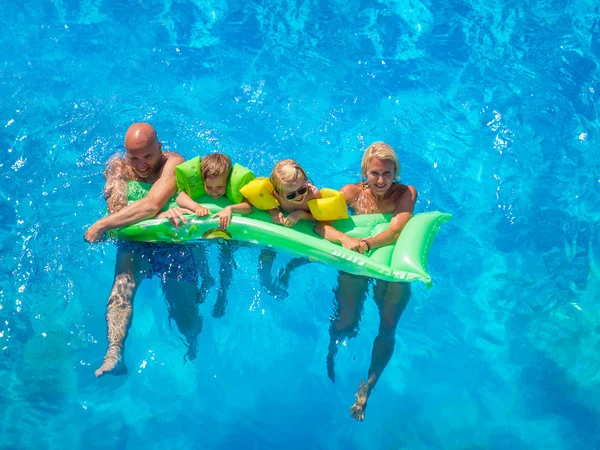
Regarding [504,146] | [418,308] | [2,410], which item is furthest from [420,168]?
[2,410]

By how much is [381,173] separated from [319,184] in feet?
5.62

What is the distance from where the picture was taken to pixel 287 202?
16.3ft

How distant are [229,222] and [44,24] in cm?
482

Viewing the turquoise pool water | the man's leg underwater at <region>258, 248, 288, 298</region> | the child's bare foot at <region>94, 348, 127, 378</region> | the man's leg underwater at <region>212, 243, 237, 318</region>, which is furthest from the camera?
the turquoise pool water

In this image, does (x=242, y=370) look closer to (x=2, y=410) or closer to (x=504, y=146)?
(x=2, y=410)

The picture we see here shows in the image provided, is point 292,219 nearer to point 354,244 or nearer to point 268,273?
point 354,244

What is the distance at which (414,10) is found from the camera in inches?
321

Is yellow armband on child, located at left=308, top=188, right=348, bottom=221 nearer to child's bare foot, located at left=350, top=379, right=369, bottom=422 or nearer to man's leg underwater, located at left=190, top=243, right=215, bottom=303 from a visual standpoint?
man's leg underwater, located at left=190, top=243, right=215, bottom=303

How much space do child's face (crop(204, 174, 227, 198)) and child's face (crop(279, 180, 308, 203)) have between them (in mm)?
471

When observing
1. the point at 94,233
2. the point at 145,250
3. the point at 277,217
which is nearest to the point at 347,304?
the point at 277,217

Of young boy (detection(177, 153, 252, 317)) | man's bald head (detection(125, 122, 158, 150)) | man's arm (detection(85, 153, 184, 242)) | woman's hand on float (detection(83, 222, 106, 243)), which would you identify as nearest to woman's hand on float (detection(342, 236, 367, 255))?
young boy (detection(177, 153, 252, 317))

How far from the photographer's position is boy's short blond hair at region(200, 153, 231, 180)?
4840 millimetres

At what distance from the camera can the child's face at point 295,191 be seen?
469cm

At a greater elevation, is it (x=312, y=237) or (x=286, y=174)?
(x=286, y=174)
